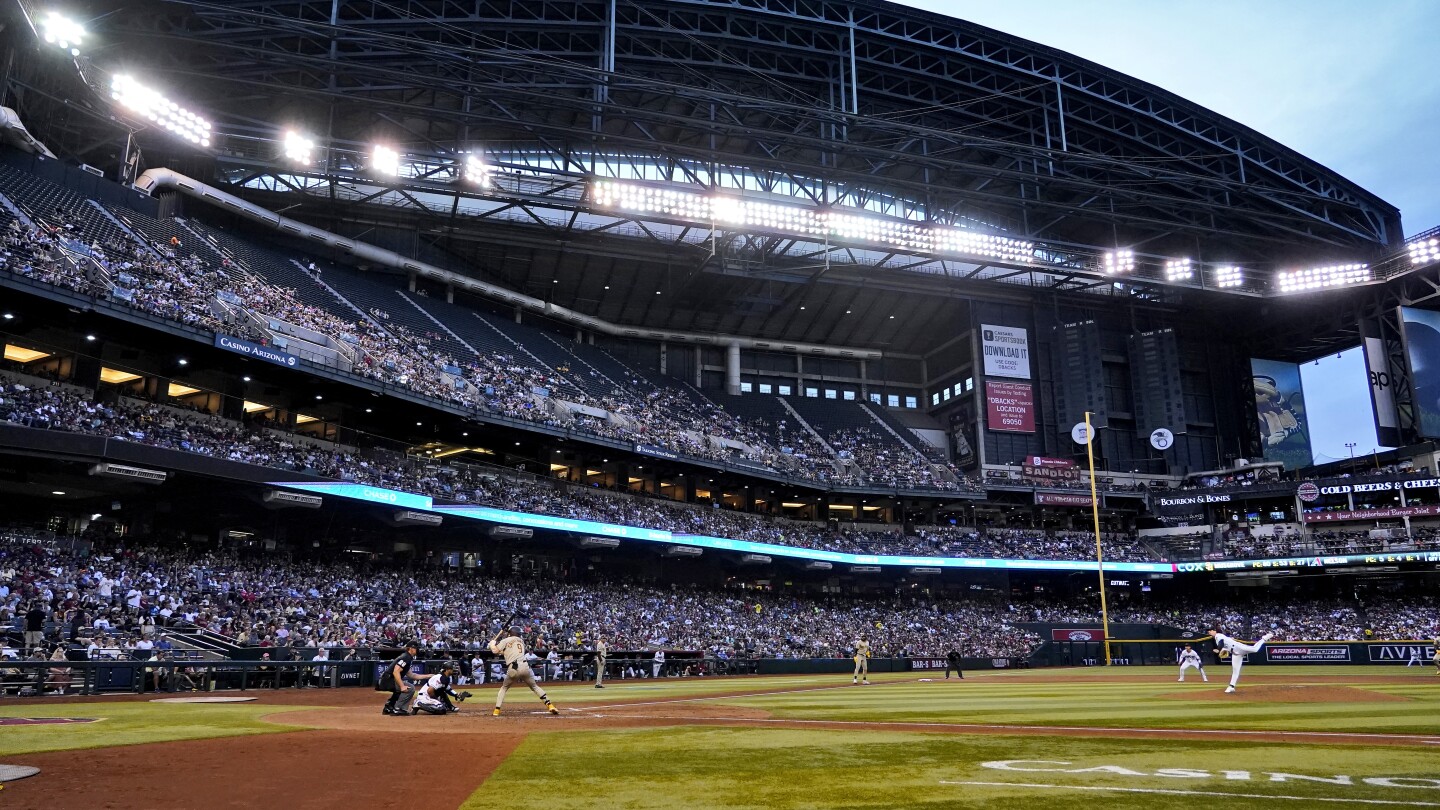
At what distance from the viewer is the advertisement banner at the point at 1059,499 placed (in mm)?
62969

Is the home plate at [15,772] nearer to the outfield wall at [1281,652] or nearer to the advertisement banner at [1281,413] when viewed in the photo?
the outfield wall at [1281,652]

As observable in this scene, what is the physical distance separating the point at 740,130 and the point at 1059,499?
1382 inches

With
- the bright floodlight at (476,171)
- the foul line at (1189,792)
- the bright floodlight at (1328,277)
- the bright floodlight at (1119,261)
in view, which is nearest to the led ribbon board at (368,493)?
the bright floodlight at (476,171)

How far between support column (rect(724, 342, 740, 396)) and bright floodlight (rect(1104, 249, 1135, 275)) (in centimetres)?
2668

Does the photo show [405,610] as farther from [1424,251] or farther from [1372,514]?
[1424,251]

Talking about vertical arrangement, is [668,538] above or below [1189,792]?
above

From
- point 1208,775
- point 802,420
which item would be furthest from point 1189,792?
point 802,420

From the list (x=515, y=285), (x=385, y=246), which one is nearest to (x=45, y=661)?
(x=385, y=246)

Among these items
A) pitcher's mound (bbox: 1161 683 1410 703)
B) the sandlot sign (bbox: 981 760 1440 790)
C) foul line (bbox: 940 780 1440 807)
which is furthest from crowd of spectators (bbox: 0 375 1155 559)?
foul line (bbox: 940 780 1440 807)

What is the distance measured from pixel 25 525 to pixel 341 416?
13.5 meters

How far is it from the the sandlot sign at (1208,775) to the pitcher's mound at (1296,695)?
39.5 feet

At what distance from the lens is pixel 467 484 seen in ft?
128

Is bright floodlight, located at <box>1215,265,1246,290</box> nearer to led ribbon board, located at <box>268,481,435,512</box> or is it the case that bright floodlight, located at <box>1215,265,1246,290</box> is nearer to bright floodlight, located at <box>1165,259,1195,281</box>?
bright floodlight, located at <box>1165,259,1195,281</box>

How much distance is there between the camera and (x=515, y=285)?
60.7m
